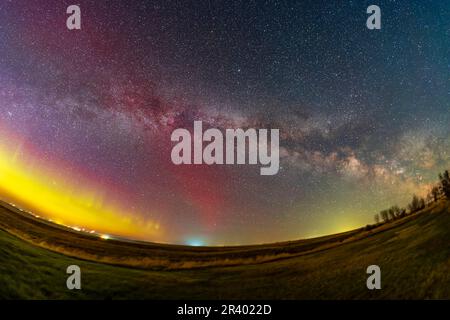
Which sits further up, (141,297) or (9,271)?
(9,271)

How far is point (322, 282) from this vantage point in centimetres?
1936

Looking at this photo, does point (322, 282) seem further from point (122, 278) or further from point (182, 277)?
point (122, 278)

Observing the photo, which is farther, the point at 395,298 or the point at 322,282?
the point at 322,282
